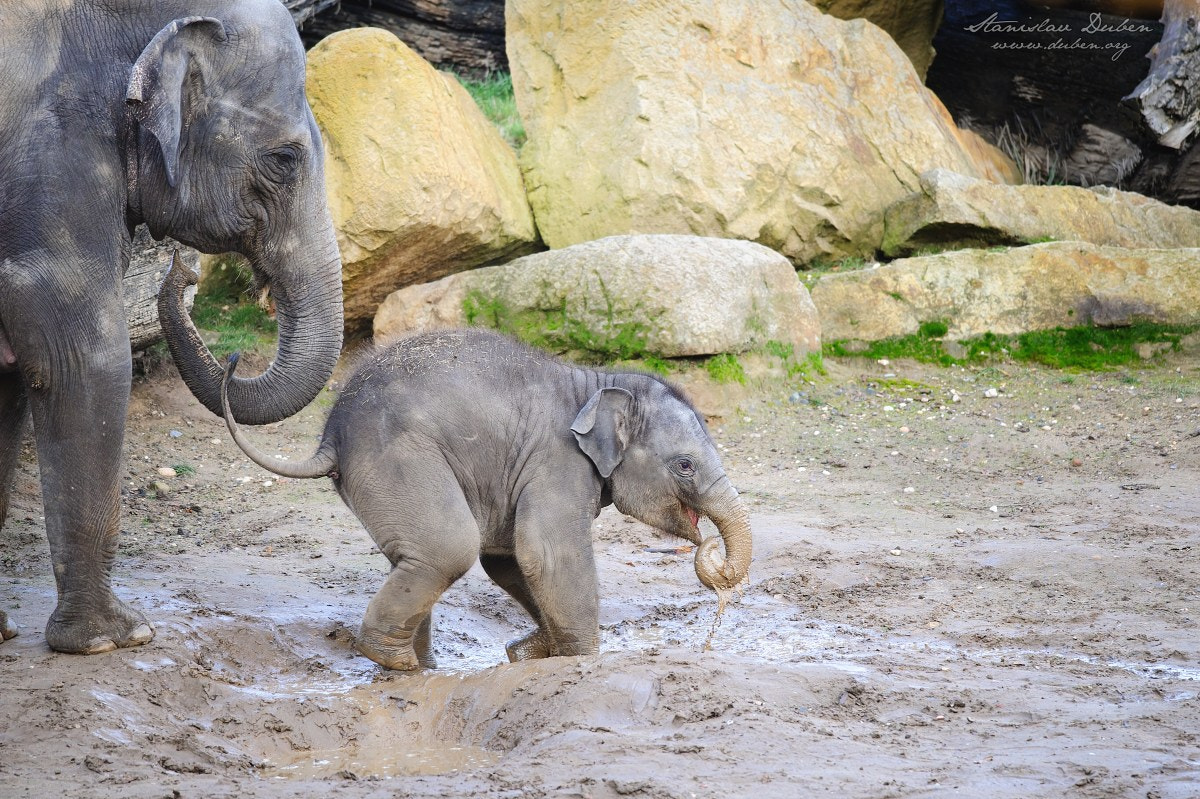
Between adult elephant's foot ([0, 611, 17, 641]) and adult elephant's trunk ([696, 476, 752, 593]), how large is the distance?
9.06 ft

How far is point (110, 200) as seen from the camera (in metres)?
4.66

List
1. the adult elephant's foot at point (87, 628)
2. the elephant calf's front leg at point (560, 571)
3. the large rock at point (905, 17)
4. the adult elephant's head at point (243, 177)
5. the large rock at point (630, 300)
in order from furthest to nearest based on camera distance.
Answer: the large rock at point (905, 17)
the large rock at point (630, 300)
the elephant calf's front leg at point (560, 571)
the adult elephant's foot at point (87, 628)
the adult elephant's head at point (243, 177)

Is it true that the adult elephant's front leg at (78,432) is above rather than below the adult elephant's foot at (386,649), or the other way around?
above

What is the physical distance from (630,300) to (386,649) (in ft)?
15.4

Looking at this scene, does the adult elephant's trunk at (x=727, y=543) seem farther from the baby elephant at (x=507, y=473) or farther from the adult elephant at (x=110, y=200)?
the adult elephant at (x=110, y=200)

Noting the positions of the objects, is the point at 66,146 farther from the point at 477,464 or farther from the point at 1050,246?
the point at 1050,246

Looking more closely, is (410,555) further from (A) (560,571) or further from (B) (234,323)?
(B) (234,323)

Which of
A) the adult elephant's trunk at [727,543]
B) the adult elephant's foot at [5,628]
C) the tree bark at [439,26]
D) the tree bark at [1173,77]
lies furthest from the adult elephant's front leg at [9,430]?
the tree bark at [1173,77]

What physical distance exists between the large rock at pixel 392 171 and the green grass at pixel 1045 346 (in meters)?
3.18

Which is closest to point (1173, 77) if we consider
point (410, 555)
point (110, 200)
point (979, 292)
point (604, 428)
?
point (979, 292)

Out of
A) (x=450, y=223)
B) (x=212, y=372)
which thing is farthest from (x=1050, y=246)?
(x=212, y=372)

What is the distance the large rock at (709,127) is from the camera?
1123cm

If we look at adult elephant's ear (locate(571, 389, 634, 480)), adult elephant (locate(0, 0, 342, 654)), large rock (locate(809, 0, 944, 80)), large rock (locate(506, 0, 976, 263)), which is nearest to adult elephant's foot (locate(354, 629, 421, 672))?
adult elephant (locate(0, 0, 342, 654))

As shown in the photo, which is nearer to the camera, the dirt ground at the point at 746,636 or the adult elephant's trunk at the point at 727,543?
the dirt ground at the point at 746,636
